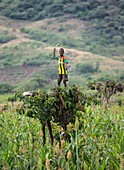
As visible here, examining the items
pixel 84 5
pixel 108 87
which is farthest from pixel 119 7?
pixel 108 87

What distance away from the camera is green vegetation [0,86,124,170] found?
6.32 metres

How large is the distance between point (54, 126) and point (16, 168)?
1.70 metres

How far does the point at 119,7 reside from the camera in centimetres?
9950

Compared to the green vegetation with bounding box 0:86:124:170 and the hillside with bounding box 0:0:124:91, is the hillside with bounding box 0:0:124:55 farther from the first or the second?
the green vegetation with bounding box 0:86:124:170

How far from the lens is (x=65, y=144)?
23.0ft

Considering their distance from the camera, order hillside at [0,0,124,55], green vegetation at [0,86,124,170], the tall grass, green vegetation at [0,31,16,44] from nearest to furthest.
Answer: the tall grass < green vegetation at [0,86,124,170] < green vegetation at [0,31,16,44] < hillside at [0,0,124,55]

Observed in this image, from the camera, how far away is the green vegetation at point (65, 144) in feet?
20.7

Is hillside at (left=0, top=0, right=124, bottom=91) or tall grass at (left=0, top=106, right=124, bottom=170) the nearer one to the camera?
tall grass at (left=0, top=106, right=124, bottom=170)

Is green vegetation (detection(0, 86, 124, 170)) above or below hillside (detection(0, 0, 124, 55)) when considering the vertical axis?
above

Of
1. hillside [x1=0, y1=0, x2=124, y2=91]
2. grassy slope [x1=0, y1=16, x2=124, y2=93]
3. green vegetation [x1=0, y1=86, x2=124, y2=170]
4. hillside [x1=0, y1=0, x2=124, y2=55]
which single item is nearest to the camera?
green vegetation [x1=0, y1=86, x2=124, y2=170]

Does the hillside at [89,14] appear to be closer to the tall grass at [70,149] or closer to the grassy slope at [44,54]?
the grassy slope at [44,54]

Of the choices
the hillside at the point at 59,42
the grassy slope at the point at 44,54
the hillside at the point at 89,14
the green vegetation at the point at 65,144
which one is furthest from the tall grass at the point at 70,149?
the hillside at the point at 89,14

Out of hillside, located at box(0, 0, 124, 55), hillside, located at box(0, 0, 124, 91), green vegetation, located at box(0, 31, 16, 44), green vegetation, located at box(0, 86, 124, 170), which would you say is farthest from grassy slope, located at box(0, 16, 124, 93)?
green vegetation, located at box(0, 86, 124, 170)

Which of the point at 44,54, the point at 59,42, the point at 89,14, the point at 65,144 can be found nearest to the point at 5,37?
the point at 59,42
